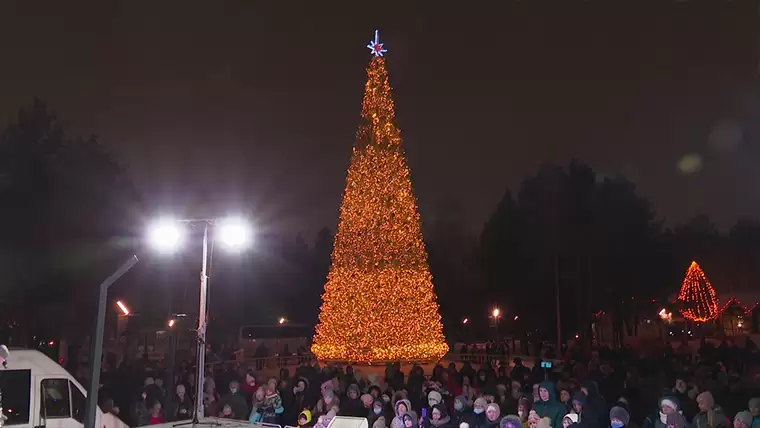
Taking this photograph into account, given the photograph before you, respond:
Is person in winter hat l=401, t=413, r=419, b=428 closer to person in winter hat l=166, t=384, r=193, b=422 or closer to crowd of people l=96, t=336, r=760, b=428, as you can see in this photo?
crowd of people l=96, t=336, r=760, b=428

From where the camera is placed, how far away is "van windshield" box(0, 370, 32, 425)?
956 cm

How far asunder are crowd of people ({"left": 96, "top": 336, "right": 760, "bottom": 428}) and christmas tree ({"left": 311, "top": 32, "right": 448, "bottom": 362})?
396 cm

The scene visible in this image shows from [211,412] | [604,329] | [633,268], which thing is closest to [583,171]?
[633,268]

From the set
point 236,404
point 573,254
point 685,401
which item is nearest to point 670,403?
point 685,401

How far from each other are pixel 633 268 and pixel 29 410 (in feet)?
125

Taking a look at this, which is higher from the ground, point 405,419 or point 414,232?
point 414,232

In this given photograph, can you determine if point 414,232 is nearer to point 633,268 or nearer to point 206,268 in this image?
point 206,268

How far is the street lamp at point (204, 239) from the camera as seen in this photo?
Answer: 8.63m

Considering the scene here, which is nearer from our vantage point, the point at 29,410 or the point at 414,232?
the point at 29,410

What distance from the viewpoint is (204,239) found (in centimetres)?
893

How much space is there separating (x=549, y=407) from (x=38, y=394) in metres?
7.79

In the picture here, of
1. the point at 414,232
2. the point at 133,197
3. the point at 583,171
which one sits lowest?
the point at 414,232

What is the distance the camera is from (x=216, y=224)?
9352 mm

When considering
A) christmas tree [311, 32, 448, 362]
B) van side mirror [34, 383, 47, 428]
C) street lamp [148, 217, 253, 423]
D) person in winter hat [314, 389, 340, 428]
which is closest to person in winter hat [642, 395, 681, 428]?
person in winter hat [314, 389, 340, 428]
